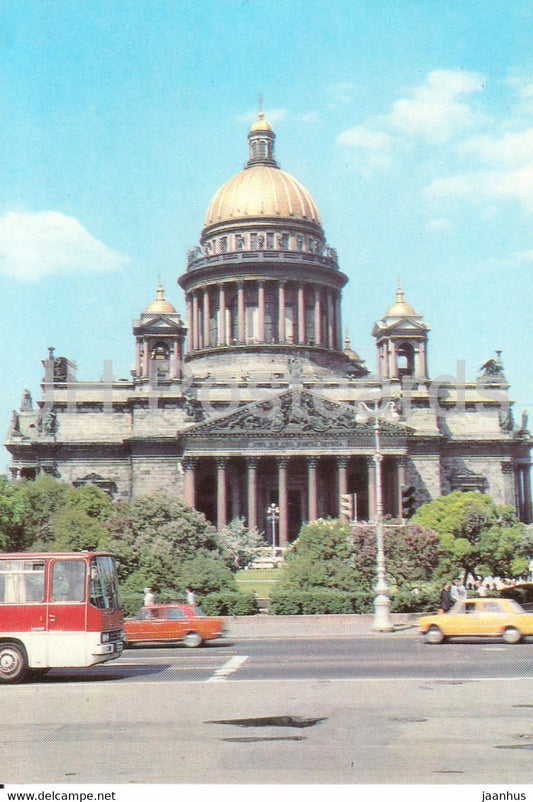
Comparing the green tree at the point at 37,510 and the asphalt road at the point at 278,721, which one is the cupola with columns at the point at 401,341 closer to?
the green tree at the point at 37,510

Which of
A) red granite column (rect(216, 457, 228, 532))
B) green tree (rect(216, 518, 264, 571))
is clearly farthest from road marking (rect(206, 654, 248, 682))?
red granite column (rect(216, 457, 228, 532))

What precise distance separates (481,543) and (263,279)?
174 feet

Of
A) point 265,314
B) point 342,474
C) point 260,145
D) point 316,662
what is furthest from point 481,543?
point 260,145

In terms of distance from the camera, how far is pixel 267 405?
78250 mm

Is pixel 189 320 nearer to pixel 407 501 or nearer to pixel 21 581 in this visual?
pixel 407 501

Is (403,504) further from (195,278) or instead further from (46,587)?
(195,278)

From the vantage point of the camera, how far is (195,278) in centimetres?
9869

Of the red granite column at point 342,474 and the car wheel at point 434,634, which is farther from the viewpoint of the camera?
the red granite column at point 342,474

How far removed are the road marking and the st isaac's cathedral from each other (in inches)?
1896

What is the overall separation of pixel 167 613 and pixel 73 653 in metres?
8.81

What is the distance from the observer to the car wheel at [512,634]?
96.0 ft

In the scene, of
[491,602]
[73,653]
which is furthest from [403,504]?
[73,653]

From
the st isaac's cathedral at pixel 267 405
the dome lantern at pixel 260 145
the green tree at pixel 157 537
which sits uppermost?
the dome lantern at pixel 260 145

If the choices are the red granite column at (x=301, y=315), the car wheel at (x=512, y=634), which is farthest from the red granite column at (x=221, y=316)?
the car wheel at (x=512, y=634)
